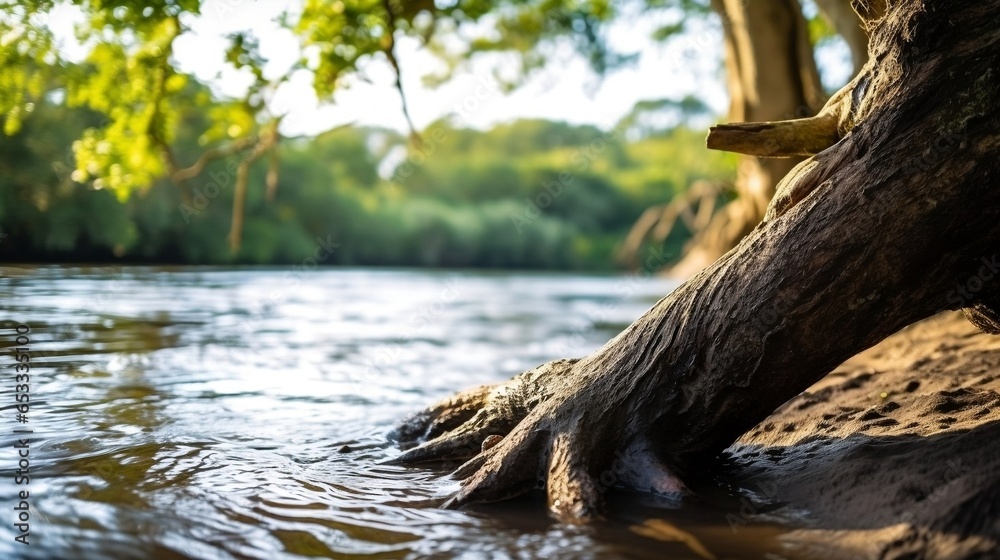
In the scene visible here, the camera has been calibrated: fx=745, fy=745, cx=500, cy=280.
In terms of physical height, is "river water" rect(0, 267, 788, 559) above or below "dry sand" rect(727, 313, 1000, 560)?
below

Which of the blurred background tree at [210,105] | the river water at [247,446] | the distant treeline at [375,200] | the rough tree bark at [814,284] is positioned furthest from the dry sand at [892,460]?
the distant treeline at [375,200]

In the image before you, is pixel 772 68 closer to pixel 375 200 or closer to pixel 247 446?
pixel 247 446

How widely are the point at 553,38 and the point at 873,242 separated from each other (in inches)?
573

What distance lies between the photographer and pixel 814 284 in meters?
3.71

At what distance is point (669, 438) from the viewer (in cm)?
429

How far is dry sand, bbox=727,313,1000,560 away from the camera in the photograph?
10.4 ft

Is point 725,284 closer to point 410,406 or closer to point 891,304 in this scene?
point 891,304

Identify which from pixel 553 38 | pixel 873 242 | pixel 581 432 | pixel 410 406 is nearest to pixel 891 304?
pixel 873 242

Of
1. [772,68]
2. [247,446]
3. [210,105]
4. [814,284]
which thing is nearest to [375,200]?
[210,105]

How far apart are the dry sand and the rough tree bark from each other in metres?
A: 0.52

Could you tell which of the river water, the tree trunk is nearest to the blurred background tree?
the tree trunk

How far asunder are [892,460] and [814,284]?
3.46ft

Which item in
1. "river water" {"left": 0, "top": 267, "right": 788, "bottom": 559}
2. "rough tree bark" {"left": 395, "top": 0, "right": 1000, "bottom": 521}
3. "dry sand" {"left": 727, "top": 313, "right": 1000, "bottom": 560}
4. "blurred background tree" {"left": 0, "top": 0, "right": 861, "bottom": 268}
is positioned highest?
"blurred background tree" {"left": 0, "top": 0, "right": 861, "bottom": 268}

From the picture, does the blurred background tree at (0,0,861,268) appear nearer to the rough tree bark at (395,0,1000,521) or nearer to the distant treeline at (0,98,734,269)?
the distant treeline at (0,98,734,269)
